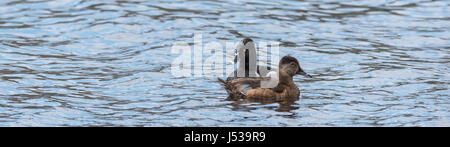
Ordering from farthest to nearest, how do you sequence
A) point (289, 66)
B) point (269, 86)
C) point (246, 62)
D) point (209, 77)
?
point (209, 77) < point (246, 62) < point (289, 66) < point (269, 86)

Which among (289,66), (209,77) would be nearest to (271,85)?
(289,66)

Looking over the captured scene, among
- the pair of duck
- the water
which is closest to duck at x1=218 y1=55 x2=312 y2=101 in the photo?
the pair of duck

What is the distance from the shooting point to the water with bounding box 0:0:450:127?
11.7 metres

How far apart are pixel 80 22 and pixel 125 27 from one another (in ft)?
4.05

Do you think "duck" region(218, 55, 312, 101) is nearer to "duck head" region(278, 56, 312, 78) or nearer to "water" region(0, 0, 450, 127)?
"duck head" region(278, 56, 312, 78)

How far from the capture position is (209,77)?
590 inches

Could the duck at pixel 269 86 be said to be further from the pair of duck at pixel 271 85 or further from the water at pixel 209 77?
the water at pixel 209 77

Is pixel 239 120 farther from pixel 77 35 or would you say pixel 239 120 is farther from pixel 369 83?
pixel 77 35

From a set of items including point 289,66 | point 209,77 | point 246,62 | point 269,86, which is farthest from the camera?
point 209,77

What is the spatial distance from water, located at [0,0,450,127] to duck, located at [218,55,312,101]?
0.81 feet

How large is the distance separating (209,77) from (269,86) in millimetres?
2236

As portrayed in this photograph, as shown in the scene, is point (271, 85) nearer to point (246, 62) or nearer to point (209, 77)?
point (246, 62)

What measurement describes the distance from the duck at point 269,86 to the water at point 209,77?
0.81ft
